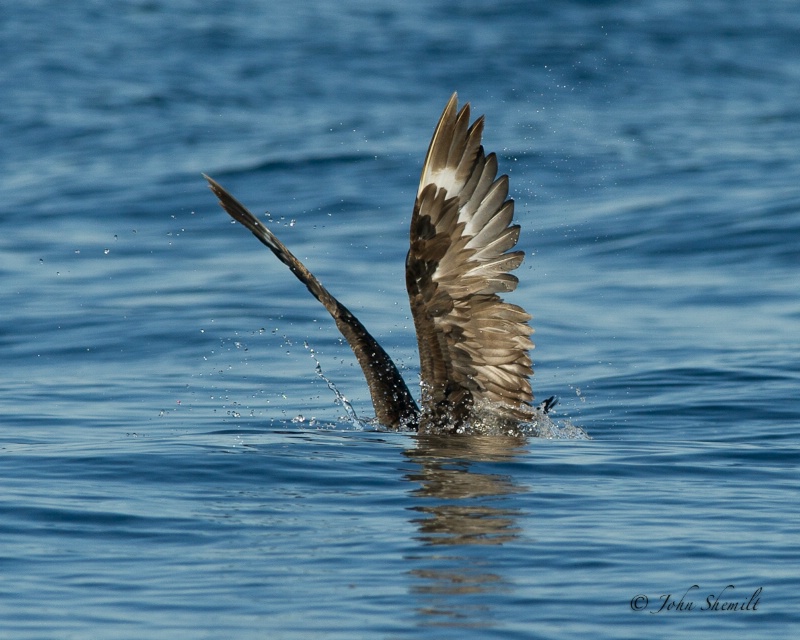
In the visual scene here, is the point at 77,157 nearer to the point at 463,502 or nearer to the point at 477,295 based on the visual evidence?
the point at 477,295

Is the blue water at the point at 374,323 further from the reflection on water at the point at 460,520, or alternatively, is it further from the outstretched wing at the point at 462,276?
the outstretched wing at the point at 462,276

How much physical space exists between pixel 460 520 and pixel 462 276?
1815mm

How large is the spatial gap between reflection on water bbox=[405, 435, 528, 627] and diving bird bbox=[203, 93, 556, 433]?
23 centimetres

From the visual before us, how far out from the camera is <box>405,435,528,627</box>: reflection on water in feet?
15.8

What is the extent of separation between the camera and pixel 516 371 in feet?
24.8

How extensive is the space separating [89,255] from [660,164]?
7225mm

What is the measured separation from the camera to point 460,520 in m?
5.77

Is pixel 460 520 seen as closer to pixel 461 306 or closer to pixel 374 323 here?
pixel 461 306
